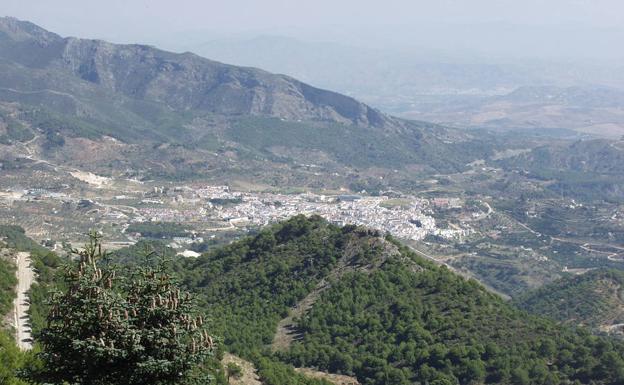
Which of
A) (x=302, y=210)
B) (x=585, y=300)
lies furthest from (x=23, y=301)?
(x=302, y=210)

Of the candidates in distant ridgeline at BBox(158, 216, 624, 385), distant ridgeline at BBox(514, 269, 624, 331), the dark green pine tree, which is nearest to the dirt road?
distant ridgeline at BBox(158, 216, 624, 385)

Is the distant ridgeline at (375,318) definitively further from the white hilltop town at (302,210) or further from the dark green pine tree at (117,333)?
the white hilltop town at (302,210)

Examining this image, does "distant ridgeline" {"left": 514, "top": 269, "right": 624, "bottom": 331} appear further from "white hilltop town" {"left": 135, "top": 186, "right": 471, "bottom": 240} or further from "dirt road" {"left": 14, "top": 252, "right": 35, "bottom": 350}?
"dirt road" {"left": 14, "top": 252, "right": 35, "bottom": 350}

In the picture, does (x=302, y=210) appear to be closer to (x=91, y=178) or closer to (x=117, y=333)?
(x=91, y=178)

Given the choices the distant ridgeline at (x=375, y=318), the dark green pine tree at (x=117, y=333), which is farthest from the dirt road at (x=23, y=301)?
the dark green pine tree at (x=117, y=333)

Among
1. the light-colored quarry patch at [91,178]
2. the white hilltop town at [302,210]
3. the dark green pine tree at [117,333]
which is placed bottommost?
the white hilltop town at [302,210]

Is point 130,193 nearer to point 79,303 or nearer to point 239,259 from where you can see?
point 239,259

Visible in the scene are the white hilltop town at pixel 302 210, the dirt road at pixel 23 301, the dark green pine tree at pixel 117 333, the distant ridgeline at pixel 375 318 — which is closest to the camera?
the dark green pine tree at pixel 117 333
